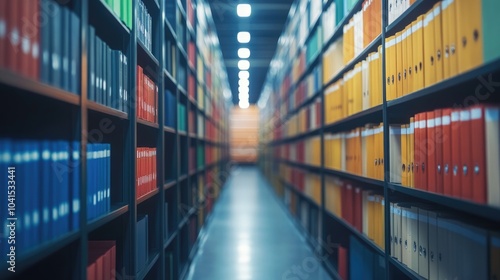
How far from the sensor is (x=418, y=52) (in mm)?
1694

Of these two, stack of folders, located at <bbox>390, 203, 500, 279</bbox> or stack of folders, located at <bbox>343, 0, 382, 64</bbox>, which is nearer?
stack of folders, located at <bbox>390, 203, 500, 279</bbox>

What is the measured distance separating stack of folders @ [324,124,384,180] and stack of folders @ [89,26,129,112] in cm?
130

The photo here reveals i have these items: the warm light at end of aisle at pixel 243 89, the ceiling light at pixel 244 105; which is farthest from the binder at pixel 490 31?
the ceiling light at pixel 244 105

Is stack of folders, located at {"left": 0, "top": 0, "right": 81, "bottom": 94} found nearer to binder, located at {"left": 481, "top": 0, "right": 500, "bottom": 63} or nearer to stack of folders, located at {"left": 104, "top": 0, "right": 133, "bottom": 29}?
stack of folders, located at {"left": 104, "top": 0, "right": 133, "bottom": 29}

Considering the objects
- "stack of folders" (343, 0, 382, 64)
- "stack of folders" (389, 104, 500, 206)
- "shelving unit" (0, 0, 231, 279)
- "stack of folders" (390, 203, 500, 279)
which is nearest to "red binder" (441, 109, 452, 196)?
"stack of folders" (389, 104, 500, 206)

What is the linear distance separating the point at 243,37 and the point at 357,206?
656 centimetres

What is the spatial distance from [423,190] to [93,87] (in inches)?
50.7

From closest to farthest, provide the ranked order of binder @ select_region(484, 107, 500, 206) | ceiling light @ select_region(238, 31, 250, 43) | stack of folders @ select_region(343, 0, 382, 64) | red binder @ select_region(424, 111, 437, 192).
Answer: binder @ select_region(484, 107, 500, 206) < red binder @ select_region(424, 111, 437, 192) < stack of folders @ select_region(343, 0, 382, 64) < ceiling light @ select_region(238, 31, 250, 43)

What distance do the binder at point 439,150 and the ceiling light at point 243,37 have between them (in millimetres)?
7123

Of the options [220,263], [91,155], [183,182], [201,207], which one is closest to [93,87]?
[91,155]

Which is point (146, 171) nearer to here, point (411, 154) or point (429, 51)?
point (411, 154)

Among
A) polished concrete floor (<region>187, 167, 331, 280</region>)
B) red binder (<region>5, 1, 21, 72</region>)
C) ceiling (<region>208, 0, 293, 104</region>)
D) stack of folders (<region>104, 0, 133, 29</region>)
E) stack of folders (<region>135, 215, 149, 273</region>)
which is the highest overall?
ceiling (<region>208, 0, 293, 104</region>)

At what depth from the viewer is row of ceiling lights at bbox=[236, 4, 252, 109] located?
22.4 feet

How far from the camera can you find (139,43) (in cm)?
201
